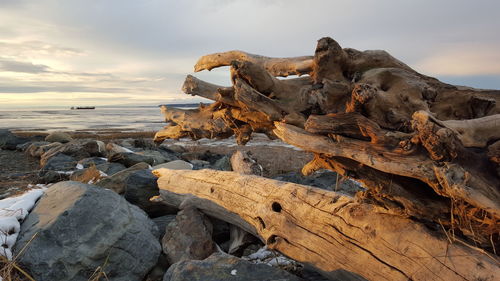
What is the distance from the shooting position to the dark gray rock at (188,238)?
542cm

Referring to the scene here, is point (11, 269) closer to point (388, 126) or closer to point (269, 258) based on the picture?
point (269, 258)

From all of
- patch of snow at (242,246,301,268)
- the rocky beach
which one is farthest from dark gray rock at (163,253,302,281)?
patch of snow at (242,246,301,268)

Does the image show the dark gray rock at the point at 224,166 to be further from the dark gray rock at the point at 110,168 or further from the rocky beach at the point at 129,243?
the rocky beach at the point at 129,243

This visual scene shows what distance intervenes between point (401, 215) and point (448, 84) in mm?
1453

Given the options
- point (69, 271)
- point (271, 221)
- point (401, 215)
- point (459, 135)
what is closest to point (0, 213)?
point (69, 271)

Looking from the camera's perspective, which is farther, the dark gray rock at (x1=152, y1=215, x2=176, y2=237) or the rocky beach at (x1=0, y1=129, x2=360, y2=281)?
the dark gray rock at (x1=152, y1=215, x2=176, y2=237)

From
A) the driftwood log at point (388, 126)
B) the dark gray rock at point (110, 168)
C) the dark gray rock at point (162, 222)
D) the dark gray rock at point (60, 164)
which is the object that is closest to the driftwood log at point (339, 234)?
the driftwood log at point (388, 126)

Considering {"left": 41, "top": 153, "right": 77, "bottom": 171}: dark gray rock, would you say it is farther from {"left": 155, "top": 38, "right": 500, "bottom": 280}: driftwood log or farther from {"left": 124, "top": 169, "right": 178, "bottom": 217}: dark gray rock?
{"left": 155, "top": 38, "right": 500, "bottom": 280}: driftwood log

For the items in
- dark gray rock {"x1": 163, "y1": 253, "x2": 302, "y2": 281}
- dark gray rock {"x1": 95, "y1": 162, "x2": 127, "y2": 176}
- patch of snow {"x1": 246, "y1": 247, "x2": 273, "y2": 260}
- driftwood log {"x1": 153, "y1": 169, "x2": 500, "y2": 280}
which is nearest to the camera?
driftwood log {"x1": 153, "y1": 169, "x2": 500, "y2": 280}

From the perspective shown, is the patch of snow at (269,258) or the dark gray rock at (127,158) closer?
the patch of snow at (269,258)

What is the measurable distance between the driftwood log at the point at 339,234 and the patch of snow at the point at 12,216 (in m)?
2.88

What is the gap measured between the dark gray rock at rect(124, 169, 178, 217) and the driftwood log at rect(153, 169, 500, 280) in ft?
6.04

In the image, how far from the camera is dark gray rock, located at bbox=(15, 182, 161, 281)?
4.66m

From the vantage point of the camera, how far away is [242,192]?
5.41 m
